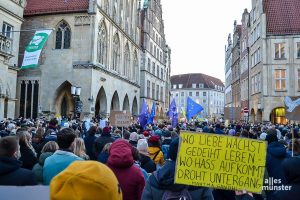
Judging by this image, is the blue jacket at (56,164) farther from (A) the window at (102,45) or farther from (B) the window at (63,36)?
(A) the window at (102,45)

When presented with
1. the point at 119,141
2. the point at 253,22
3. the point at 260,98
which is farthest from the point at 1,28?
the point at 253,22

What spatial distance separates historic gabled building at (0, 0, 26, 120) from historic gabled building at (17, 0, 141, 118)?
5.50m

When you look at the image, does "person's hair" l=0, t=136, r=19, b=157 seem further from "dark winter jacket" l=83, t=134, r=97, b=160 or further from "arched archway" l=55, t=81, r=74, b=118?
"arched archway" l=55, t=81, r=74, b=118

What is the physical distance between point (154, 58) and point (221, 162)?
4747cm

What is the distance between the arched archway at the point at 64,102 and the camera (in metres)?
29.4

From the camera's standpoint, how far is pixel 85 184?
172 centimetres

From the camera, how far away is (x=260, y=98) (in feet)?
109

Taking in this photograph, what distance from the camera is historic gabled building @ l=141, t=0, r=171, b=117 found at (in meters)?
45.3

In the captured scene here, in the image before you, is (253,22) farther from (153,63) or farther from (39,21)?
(39,21)

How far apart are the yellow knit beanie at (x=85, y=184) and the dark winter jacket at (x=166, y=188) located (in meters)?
1.42

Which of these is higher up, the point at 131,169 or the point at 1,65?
the point at 1,65

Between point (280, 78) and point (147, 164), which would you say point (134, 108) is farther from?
point (147, 164)

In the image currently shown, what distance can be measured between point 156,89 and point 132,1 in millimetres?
16377

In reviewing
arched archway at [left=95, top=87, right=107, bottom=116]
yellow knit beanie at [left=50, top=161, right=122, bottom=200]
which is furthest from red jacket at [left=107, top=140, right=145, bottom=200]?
arched archway at [left=95, top=87, right=107, bottom=116]
